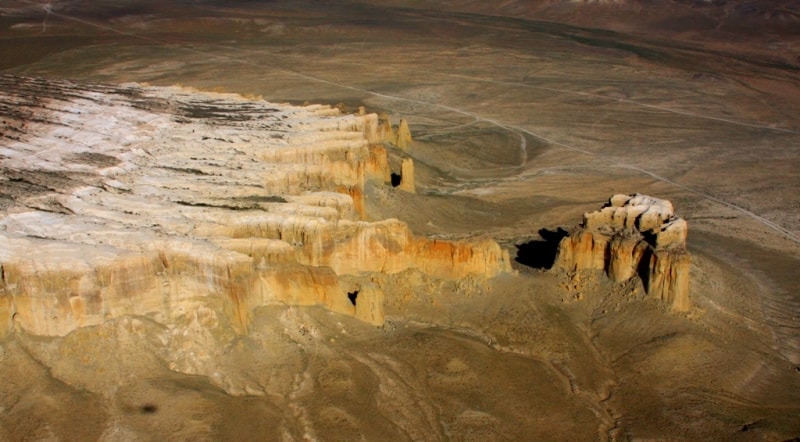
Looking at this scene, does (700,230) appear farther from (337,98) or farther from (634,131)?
(337,98)

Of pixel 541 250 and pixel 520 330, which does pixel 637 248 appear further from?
pixel 541 250

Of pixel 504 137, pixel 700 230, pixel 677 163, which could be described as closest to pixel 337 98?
pixel 504 137

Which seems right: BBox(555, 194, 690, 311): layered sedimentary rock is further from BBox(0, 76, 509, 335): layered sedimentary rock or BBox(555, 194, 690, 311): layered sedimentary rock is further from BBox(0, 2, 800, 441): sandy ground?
BBox(0, 76, 509, 335): layered sedimentary rock

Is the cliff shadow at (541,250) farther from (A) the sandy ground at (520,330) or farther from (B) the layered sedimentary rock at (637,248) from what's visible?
(B) the layered sedimentary rock at (637,248)

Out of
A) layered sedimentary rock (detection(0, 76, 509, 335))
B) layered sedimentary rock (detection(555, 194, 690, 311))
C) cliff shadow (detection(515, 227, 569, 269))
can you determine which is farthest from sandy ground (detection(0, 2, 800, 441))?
layered sedimentary rock (detection(0, 76, 509, 335))

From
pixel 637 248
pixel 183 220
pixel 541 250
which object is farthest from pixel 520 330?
pixel 183 220

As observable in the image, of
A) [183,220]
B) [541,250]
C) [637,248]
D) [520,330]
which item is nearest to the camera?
[183,220]

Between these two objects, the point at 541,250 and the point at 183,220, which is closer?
the point at 183,220
